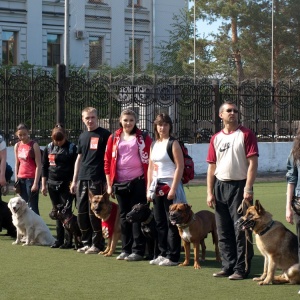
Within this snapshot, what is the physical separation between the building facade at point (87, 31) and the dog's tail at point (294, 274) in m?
35.8

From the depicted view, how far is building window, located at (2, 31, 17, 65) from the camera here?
45.0 meters

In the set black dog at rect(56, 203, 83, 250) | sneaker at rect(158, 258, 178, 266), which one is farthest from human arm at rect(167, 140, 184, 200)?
black dog at rect(56, 203, 83, 250)

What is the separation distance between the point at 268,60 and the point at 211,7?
14.3 feet

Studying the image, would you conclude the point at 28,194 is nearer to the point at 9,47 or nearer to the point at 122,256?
the point at 122,256

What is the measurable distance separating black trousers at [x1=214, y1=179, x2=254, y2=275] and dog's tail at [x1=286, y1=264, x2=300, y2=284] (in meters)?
0.54

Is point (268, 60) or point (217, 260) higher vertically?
point (268, 60)

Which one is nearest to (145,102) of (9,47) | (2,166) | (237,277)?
(2,166)

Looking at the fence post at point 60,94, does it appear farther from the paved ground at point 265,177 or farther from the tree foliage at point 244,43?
the tree foliage at point 244,43

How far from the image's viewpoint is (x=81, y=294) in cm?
884

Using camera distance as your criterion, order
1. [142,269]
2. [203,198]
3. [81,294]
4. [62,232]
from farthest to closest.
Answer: [203,198] < [62,232] < [142,269] < [81,294]

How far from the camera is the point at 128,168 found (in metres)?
11.1

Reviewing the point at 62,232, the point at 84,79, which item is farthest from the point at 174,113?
the point at 62,232

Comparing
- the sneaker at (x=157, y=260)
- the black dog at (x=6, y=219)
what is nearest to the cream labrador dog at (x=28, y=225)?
the black dog at (x=6, y=219)

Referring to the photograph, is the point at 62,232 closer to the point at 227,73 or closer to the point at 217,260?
the point at 217,260
